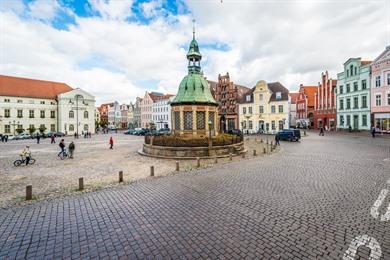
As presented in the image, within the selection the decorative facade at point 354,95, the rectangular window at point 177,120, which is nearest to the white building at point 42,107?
the rectangular window at point 177,120

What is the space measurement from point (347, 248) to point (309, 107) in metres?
64.4

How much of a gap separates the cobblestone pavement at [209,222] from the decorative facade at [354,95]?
126 feet

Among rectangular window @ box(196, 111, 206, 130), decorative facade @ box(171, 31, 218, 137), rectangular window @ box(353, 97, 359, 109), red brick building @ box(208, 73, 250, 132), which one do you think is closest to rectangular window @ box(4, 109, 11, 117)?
decorative facade @ box(171, 31, 218, 137)

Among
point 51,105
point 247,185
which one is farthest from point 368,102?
point 51,105

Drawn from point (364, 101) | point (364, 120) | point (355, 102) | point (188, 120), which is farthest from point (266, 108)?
point (188, 120)

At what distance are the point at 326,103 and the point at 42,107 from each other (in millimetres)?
72977

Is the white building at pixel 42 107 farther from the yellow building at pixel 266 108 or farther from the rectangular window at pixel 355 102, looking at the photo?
the rectangular window at pixel 355 102

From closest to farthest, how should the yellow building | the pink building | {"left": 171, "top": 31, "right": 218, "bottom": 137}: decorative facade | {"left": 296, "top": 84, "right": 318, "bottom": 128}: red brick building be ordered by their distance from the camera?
{"left": 171, "top": 31, "right": 218, "bottom": 137}: decorative facade → the pink building → the yellow building → {"left": 296, "top": 84, "right": 318, "bottom": 128}: red brick building

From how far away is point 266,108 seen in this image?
155ft

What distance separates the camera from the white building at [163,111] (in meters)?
72.8

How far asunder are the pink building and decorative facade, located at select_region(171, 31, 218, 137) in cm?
3266

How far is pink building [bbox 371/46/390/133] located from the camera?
33.9m

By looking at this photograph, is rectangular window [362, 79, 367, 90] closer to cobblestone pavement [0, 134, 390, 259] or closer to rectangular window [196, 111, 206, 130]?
rectangular window [196, 111, 206, 130]

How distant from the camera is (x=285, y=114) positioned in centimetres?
4419
